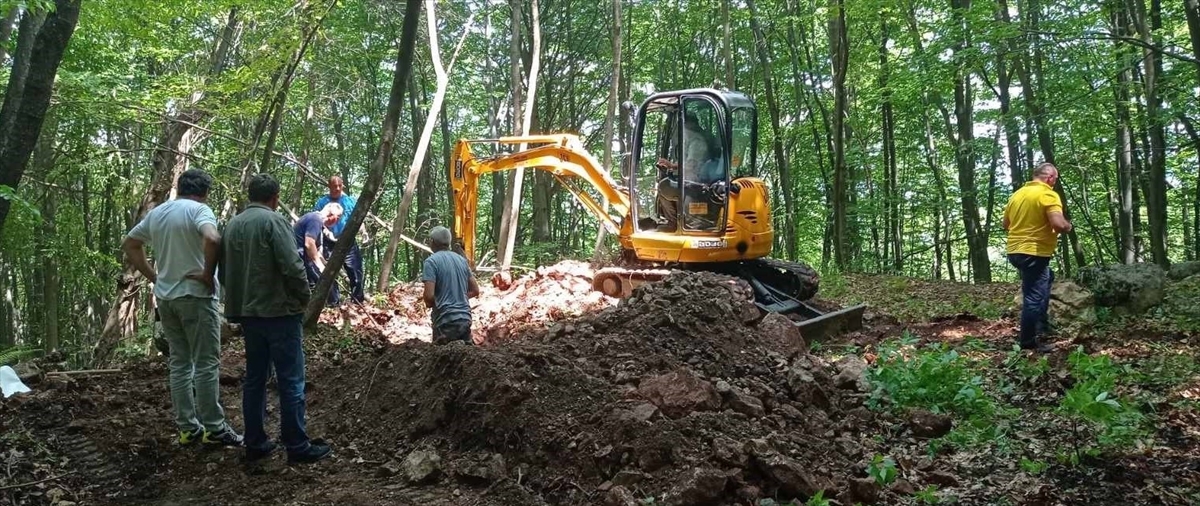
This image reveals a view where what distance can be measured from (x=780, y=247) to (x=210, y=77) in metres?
19.3

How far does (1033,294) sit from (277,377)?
6.18 metres

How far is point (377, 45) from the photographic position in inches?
778

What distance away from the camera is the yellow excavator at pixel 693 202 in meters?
9.03

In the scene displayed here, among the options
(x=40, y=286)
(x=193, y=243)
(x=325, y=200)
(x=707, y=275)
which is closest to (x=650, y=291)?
(x=707, y=275)

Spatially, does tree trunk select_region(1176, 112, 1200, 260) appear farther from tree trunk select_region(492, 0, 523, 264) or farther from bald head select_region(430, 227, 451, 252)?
tree trunk select_region(492, 0, 523, 264)

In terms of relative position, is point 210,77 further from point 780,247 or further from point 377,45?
point 780,247

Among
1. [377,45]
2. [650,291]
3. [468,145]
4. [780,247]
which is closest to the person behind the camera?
[650,291]

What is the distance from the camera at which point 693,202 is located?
30.6 ft

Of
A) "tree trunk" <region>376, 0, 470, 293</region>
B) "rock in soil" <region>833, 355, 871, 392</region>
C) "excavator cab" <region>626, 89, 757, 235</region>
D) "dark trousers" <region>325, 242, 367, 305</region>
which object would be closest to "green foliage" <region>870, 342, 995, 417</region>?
"rock in soil" <region>833, 355, 871, 392</region>

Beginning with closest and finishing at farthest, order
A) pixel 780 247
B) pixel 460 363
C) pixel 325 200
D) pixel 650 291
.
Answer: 1. pixel 460 363
2. pixel 650 291
3. pixel 325 200
4. pixel 780 247

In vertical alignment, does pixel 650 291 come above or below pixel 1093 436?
above

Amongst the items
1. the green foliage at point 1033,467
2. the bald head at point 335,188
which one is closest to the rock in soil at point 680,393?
the green foliage at point 1033,467

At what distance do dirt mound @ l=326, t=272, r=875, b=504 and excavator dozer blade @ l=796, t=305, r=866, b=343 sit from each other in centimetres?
182

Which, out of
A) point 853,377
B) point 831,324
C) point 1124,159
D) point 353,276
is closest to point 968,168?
point 1124,159
